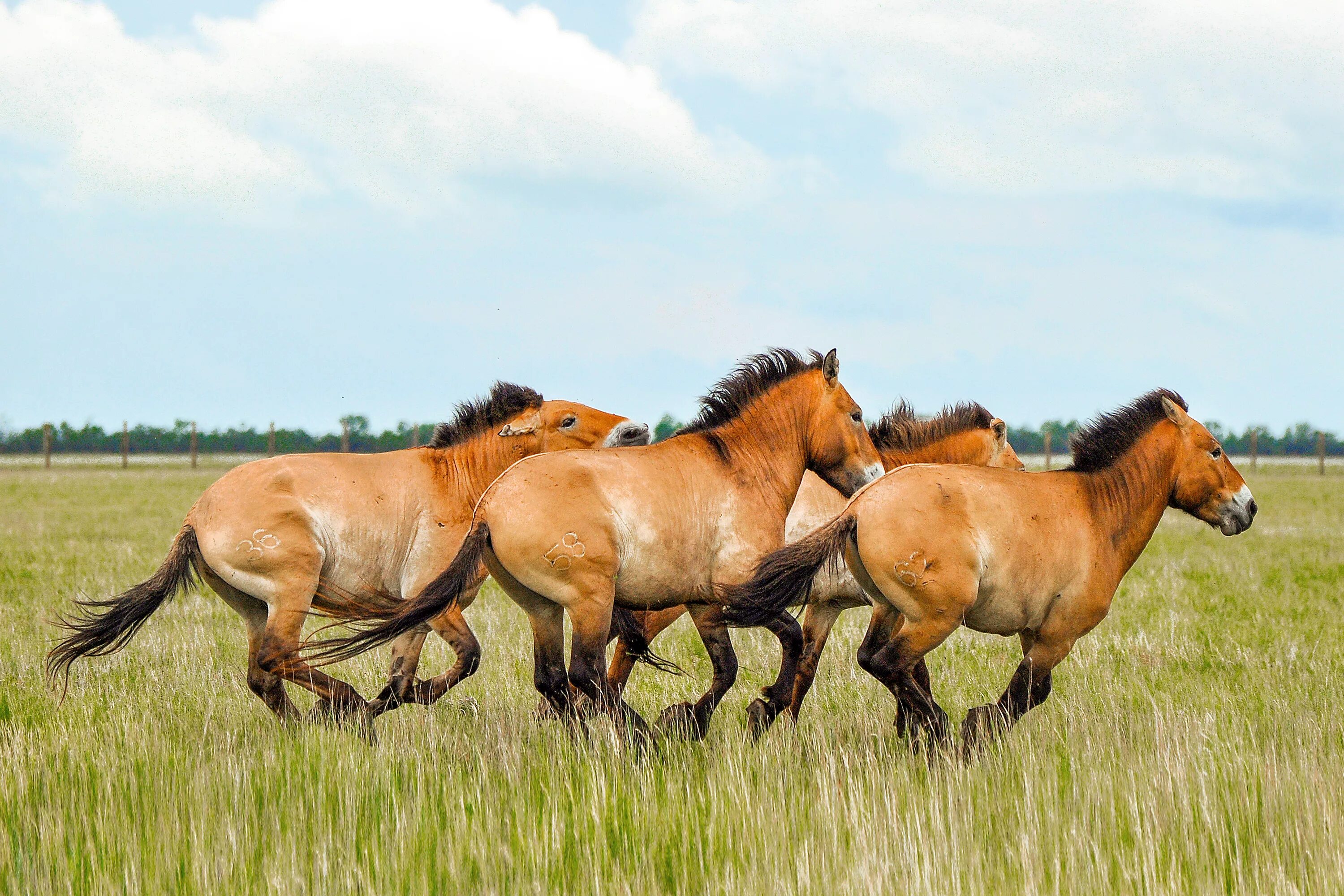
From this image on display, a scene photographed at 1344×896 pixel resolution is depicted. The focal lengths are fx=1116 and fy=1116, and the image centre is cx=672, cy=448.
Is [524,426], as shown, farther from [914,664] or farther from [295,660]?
[914,664]

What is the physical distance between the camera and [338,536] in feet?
20.5

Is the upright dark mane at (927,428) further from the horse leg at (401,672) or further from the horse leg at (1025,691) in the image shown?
the horse leg at (401,672)

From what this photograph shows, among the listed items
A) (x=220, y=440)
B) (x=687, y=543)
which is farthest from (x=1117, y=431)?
(x=220, y=440)

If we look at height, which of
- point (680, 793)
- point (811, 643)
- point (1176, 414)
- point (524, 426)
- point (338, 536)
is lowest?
point (680, 793)

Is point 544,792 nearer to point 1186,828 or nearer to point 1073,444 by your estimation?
point 1186,828

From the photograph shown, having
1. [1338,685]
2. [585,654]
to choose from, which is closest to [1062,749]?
[585,654]

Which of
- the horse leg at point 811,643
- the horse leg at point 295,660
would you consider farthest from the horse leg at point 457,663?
the horse leg at point 811,643

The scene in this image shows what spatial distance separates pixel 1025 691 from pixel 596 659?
2200mm

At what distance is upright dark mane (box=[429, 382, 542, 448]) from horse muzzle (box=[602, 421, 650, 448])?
568 mm

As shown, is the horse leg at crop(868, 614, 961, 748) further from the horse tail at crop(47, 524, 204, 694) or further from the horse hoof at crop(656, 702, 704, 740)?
the horse tail at crop(47, 524, 204, 694)

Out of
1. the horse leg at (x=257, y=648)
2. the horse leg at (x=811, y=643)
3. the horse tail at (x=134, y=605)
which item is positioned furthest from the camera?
the horse leg at (x=811, y=643)

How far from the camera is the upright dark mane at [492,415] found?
6.82 metres

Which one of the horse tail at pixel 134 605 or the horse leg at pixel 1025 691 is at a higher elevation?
the horse tail at pixel 134 605

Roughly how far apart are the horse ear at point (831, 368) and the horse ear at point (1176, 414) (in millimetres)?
1813
